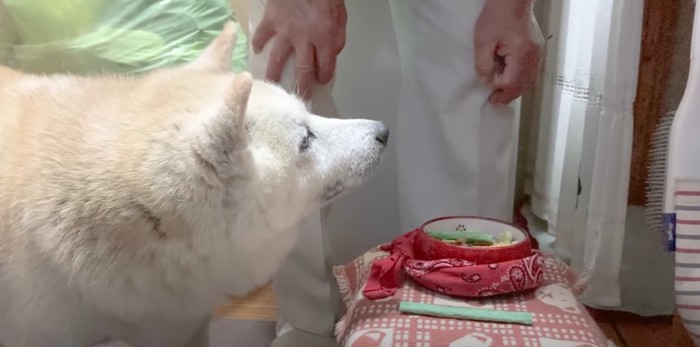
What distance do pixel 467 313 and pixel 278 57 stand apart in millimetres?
485

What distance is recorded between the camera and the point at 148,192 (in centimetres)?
72

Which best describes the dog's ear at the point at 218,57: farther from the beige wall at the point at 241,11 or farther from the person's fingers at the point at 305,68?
the beige wall at the point at 241,11

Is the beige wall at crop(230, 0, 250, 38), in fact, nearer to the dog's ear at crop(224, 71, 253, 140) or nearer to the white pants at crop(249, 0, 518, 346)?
the white pants at crop(249, 0, 518, 346)

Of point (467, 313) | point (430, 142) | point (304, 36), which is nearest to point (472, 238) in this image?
point (467, 313)

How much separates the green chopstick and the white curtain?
43 centimetres

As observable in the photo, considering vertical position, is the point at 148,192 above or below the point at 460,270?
above

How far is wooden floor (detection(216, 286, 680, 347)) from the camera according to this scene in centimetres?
119

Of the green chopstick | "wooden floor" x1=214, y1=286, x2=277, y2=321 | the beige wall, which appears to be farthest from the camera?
the beige wall

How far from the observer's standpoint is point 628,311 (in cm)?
126

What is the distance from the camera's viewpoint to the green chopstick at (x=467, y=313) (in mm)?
807

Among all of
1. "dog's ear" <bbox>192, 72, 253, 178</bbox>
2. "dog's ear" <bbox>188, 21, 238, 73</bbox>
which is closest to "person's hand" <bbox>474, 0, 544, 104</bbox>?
"dog's ear" <bbox>188, 21, 238, 73</bbox>

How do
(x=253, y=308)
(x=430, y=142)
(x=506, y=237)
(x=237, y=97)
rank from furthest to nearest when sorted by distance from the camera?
(x=253, y=308), (x=430, y=142), (x=506, y=237), (x=237, y=97)

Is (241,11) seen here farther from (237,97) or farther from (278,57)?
(237,97)

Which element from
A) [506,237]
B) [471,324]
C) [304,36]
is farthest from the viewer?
[304,36]
